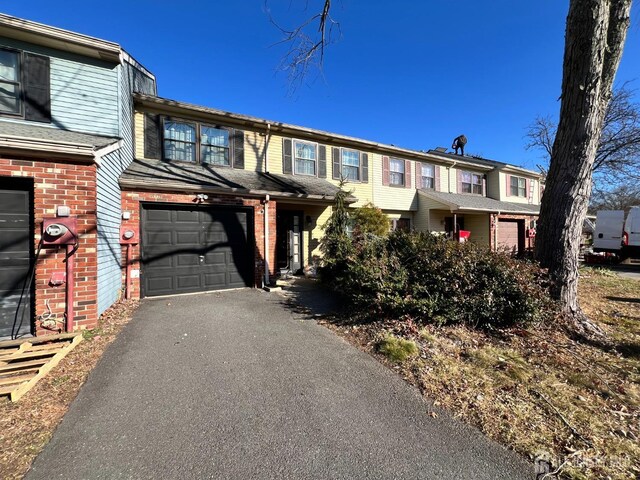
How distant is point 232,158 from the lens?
9.96 meters

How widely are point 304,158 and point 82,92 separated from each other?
6.70m

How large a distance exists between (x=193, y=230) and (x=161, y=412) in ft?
17.7

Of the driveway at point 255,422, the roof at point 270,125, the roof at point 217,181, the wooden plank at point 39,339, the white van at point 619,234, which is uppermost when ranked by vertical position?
the roof at point 270,125

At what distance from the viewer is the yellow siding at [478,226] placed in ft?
51.5

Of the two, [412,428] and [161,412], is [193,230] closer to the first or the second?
[161,412]

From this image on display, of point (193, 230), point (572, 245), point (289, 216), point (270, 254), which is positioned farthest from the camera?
point (289, 216)

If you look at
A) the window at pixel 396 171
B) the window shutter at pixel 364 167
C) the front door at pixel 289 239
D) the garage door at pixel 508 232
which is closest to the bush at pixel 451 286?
the front door at pixel 289 239

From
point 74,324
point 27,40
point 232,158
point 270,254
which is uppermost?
point 27,40

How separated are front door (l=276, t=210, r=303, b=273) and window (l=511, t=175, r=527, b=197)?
46.4 ft

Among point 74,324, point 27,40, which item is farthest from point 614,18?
point 27,40

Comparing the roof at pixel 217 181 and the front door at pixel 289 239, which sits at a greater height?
the roof at pixel 217 181

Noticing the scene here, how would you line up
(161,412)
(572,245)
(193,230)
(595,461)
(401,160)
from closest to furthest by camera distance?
(595,461) → (161,412) → (572,245) → (193,230) → (401,160)

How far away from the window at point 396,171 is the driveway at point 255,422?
1076 centimetres

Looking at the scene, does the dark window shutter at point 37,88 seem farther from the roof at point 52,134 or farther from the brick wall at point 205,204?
the brick wall at point 205,204
